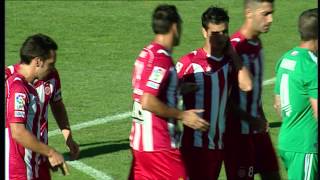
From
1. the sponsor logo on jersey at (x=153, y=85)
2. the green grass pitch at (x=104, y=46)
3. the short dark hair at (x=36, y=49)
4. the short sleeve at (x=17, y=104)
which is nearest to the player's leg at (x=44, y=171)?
the short sleeve at (x=17, y=104)

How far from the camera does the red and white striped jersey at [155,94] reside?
332 inches

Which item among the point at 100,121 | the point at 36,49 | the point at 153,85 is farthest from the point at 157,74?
the point at 100,121

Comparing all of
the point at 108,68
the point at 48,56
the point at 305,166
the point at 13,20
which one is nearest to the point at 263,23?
the point at 305,166

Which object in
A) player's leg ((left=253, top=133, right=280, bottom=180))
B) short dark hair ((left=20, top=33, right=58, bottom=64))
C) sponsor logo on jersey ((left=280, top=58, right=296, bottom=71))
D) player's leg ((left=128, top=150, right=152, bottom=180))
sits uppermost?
short dark hair ((left=20, top=33, right=58, bottom=64))

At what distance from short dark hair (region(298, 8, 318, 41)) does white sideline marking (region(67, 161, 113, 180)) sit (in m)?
3.18

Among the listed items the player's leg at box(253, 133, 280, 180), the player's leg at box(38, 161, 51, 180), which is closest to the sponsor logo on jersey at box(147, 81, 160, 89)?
the player's leg at box(38, 161, 51, 180)

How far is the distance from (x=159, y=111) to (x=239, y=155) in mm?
1660

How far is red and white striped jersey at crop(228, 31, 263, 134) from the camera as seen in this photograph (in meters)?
9.70

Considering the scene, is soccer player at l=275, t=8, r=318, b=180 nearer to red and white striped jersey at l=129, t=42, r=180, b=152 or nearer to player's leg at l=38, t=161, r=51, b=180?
red and white striped jersey at l=129, t=42, r=180, b=152

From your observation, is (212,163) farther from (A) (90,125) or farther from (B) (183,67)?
(A) (90,125)

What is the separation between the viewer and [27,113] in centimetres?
854

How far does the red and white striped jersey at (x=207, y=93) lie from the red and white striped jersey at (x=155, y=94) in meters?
0.49

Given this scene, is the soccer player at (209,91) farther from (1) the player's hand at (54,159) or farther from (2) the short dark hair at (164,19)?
(1) the player's hand at (54,159)
